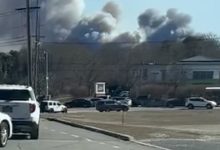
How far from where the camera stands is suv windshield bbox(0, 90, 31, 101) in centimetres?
2289

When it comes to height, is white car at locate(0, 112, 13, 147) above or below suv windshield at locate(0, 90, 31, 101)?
below

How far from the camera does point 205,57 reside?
438ft

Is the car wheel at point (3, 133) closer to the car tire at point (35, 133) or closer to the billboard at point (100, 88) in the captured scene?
the car tire at point (35, 133)

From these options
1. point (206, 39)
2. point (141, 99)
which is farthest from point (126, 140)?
point (206, 39)

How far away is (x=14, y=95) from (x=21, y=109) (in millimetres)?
594

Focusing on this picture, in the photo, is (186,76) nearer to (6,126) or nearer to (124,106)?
(124,106)

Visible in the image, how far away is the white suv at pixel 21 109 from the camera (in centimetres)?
2267

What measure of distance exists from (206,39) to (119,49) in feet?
64.4

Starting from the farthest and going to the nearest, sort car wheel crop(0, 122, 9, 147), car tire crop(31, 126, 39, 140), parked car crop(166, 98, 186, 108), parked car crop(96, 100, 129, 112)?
parked car crop(166, 98, 186, 108) → parked car crop(96, 100, 129, 112) → car tire crop(31, 126, 39, 140) → car wheel crop(0, 122, 9, 147)

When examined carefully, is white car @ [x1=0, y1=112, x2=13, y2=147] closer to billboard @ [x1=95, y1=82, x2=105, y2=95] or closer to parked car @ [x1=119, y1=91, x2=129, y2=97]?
billboard @ [x1=95, y1=82, x2=105, y2=95]

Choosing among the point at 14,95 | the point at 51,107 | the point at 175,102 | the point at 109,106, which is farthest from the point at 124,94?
the point at 14,95

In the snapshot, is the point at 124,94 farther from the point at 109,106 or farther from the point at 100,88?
the point at 109,106

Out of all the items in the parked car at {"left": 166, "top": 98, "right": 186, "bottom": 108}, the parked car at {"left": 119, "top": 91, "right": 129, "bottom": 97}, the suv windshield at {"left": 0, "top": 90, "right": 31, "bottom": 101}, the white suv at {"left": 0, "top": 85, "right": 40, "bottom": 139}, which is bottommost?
the white suv at {"left": 0, "top": 85, "right": 40, "bottom": 139}

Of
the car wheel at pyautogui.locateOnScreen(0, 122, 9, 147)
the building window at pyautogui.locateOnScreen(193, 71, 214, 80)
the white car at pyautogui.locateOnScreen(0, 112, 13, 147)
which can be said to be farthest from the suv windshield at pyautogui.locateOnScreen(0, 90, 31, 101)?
the building window at pyautogui.locateOnScreen(193, 71, 214, 80)
